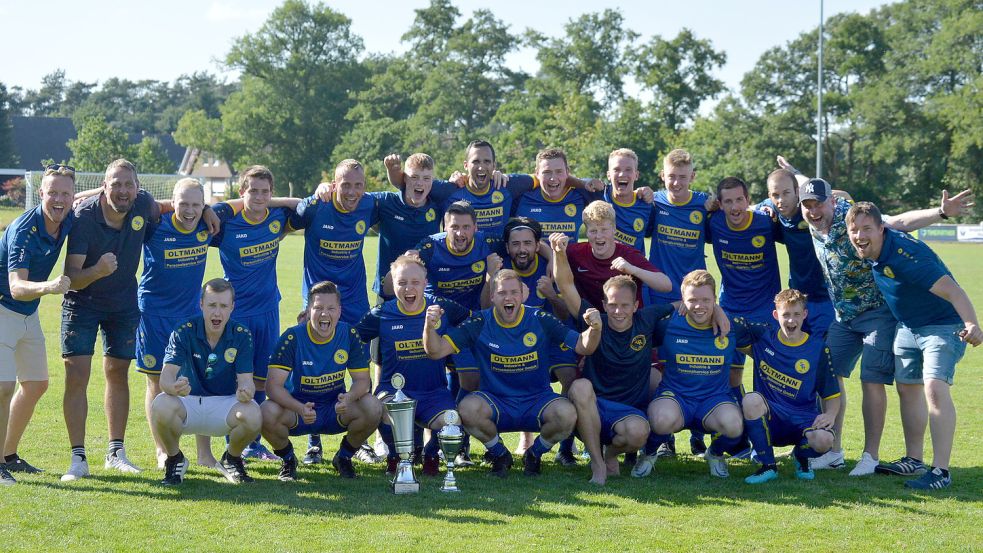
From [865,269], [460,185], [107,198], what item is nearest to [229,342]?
[107,198]

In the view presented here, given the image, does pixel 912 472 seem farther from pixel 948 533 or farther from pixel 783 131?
pixel 783 131

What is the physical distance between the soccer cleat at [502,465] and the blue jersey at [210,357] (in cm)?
171

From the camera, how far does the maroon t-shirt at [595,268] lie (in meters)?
6.92

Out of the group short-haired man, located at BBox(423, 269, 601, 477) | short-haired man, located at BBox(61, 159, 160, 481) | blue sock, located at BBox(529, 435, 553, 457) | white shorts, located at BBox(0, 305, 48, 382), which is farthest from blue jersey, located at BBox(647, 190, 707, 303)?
white shorts, located at BBox(0, 305, 48, 382)

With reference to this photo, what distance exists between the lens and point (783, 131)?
49.2 meters

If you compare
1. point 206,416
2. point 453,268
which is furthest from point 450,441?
point 453,268

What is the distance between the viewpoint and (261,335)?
23.7 feet

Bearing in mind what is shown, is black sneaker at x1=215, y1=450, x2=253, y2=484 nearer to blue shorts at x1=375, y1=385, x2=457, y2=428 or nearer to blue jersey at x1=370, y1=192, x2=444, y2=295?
blue shorts at x1=375, y1=385, x2=457, y2=428

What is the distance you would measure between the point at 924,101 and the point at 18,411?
51831 millimetres

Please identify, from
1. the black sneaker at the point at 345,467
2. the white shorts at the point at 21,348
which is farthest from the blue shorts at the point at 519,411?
the white shorts at the point at 21,348

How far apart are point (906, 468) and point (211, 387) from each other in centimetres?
459

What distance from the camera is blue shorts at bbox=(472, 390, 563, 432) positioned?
6367 millimetres

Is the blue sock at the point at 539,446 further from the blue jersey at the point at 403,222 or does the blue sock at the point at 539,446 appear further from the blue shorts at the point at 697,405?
the blue jersey at the point at 403,222

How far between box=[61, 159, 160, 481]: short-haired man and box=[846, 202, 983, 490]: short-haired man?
185 inches
